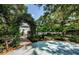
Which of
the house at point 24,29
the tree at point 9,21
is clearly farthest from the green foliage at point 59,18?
the tree at point 9,21

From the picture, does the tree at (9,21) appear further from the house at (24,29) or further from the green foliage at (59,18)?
the green foliage at (59,18)

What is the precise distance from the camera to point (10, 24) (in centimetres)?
315

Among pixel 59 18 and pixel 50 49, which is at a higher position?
pixel 59 18

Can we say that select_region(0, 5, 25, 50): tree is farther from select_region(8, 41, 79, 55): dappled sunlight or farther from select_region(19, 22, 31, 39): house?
select_region(8, 41, 79, 55): dappled sunlight

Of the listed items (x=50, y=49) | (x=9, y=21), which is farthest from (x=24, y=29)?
(x=50, y=49)

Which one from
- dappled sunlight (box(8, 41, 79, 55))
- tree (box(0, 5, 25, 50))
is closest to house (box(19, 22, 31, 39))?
tree (box(0, 5, 25, 50))

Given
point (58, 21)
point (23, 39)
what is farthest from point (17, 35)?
point (58, 21)

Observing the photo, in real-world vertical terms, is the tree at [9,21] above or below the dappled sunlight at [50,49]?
above

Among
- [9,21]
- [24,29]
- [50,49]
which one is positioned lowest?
[50,49]

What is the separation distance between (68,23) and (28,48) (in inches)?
28.6

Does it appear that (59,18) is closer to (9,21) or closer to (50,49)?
(50,49)

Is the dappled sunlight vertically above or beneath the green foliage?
beneath

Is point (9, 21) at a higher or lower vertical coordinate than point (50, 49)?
higher

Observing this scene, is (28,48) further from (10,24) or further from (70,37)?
(70,37)
